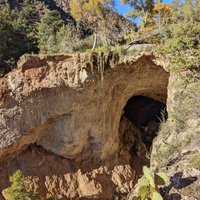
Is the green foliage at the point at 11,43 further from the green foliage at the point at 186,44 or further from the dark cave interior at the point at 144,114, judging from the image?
the dark cave interior at the point at 144,114

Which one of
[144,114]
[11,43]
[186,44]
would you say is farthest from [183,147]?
[144,114]

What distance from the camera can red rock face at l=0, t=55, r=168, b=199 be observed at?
37.8 feet

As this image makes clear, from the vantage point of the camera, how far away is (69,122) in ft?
41.8

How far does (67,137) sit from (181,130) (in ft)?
18.1

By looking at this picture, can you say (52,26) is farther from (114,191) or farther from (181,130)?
(181,130)

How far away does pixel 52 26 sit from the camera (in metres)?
18.4

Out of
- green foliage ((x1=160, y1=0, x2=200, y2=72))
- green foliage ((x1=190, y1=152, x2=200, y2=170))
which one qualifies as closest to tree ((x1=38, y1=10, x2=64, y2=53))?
green foliage ((x1=160, y1=0, x2=200, y2=72))

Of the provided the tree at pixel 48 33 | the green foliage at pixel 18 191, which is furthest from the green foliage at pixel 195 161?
the tree at pixel 48 33

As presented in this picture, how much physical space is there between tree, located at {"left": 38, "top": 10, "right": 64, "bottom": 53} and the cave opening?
4.65 meters

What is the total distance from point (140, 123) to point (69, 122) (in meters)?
6.24

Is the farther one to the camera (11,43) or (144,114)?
(144,114)

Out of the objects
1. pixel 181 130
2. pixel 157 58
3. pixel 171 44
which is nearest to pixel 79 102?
pixel 157 58

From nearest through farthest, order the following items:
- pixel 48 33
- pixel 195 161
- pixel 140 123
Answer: pixel 195 161 → pixel 48 33 → pixel 140 123

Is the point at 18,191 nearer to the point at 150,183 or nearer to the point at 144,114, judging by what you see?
the point at 150,183
